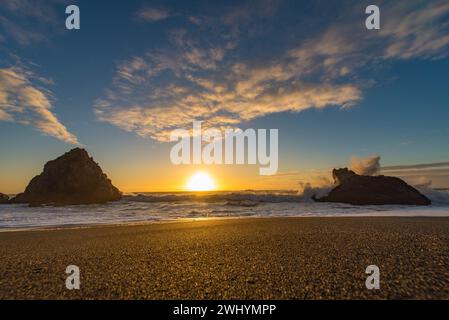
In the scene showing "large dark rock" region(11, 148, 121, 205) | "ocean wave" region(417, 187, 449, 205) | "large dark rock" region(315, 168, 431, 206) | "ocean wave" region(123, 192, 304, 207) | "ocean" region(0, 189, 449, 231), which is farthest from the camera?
"ocean wave" region(123, 192, 304, 207)

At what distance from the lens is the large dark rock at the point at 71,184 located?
41812mm

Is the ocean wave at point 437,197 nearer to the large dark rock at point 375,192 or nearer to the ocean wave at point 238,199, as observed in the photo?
the large dark rock at point 375,192

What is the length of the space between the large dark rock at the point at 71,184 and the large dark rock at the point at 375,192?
3597cm

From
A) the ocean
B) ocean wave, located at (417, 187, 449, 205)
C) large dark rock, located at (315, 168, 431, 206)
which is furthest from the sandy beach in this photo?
ocean wave, located at (417, 187, 449, 205)

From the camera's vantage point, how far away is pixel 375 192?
3538cm

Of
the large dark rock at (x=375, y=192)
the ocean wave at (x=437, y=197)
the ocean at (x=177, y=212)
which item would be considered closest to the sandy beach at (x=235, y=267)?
the ocean at (x=177, y=212)

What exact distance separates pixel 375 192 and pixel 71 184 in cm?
4638

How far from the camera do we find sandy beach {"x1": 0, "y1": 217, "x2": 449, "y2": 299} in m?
4.54

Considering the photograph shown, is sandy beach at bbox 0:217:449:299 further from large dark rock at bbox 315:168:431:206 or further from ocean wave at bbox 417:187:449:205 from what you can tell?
ocean wave at bbox 417:187:449:205

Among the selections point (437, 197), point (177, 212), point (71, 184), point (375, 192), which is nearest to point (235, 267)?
point (177, 212)

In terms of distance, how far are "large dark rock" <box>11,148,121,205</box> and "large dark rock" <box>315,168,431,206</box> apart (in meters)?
36.0

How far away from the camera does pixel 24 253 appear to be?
26.7ft
